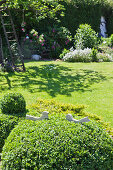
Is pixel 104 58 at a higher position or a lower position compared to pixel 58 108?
higher

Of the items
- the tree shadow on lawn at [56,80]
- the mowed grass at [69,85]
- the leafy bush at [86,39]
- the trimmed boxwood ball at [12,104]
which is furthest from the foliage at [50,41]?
the trimmed boxwood ball at [12,104]

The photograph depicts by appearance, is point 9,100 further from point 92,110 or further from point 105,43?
point 105,43

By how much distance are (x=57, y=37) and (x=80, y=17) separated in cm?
→ 319

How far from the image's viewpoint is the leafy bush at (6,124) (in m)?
3.72

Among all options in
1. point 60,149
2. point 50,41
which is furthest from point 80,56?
point 60,149

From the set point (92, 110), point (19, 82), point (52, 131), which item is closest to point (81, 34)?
point (19, 82)

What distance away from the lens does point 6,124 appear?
3816 mm

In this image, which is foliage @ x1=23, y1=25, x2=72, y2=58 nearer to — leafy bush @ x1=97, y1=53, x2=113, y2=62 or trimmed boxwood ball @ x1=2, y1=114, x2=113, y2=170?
leafy bush @ x1=97, y1=53, x2=113, y2=62

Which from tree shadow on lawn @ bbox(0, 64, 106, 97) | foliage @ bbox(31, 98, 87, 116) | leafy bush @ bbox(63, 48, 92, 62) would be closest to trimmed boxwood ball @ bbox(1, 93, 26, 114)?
foliage @ bbox(31, 98, 87, 116)

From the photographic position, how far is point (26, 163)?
2.69 metres

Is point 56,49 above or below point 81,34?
below

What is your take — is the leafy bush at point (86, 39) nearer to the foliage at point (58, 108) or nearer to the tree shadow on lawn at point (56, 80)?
the tree shadow on lawn at point (56, 80)

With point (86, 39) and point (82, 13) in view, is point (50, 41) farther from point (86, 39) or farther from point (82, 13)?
point (82, 13)

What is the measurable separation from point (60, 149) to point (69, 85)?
17.1 ft
